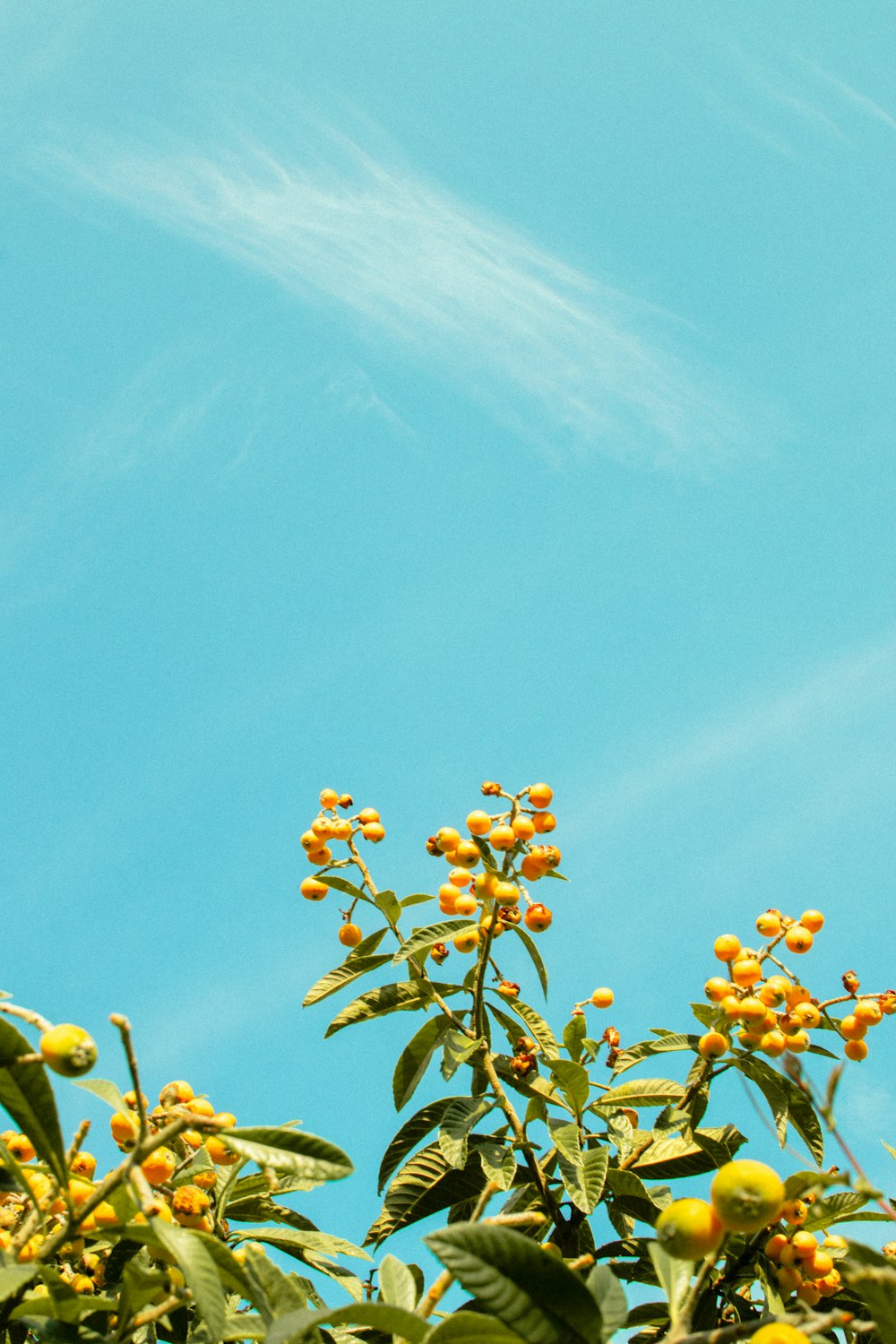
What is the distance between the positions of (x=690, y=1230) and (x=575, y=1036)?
6.69 feet

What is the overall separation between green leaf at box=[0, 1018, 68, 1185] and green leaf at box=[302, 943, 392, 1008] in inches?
79.8

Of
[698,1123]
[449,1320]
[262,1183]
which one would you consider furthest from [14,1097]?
[698,1123]

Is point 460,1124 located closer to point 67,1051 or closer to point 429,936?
point 429,936

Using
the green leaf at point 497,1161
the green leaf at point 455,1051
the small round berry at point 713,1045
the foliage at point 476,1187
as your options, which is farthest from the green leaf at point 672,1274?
the green leaf at point 455,1051

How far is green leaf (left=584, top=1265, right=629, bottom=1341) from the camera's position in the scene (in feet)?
5.31

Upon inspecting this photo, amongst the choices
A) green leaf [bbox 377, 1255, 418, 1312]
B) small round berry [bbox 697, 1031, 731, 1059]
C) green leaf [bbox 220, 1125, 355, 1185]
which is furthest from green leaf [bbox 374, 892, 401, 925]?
green leaf [bbox 220, 1125, 355, 1185]

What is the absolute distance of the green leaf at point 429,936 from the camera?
3729 millimetres

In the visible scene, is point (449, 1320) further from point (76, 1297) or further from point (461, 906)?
point (461, 906)

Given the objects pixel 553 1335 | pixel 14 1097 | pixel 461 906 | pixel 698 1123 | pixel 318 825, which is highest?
pixel 318 825

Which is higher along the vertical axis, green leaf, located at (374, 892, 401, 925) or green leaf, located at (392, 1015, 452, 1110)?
green leaf, located at (374, 892, 401, 925)

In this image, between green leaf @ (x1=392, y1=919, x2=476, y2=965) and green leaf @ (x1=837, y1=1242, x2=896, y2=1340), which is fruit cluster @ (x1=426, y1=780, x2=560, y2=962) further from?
green leaf @ (x1=837, y1=1242, x2=896, y2=1340)

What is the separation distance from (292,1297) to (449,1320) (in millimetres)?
364

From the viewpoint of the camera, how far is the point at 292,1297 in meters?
1.90

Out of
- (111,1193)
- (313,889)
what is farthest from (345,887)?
(111,1193)
